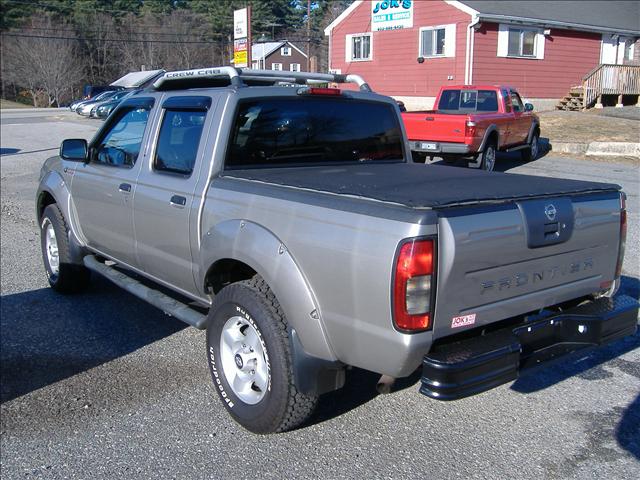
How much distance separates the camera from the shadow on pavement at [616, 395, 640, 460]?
3662mm

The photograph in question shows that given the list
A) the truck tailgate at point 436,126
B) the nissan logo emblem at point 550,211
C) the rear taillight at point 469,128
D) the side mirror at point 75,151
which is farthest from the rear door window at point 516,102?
the nissan logo emblem at point 550,211

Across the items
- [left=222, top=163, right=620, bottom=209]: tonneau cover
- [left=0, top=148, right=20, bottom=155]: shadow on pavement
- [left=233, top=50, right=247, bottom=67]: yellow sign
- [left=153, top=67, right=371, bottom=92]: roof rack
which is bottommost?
[left=0, top=148, right=20, bottom=155]: shadow on pavement

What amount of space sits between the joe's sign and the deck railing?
310 inches

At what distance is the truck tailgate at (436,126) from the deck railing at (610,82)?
16.3 m

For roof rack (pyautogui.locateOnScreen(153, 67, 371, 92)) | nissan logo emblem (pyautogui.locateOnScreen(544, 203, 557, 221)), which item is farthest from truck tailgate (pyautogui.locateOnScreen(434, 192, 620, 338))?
roof rack (pyautogui.locateOnScreen(153, 67, 371, 92))

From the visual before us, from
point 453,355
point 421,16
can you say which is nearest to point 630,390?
point 453,355

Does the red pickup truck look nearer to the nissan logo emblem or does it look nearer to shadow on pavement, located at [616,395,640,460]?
shadow on pavement, located at [616,395,640,460]

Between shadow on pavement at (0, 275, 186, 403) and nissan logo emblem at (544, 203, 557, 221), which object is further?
shadow on pavement at (0, 275, 186, 403)

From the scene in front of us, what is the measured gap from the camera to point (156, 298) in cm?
472

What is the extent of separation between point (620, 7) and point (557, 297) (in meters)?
34.0

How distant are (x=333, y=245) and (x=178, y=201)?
1.59 meters

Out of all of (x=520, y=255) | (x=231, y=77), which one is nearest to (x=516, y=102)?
(x=231, y=77)

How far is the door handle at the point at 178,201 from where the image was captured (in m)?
4.31

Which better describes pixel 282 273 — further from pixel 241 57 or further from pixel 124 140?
pixel 241 57
